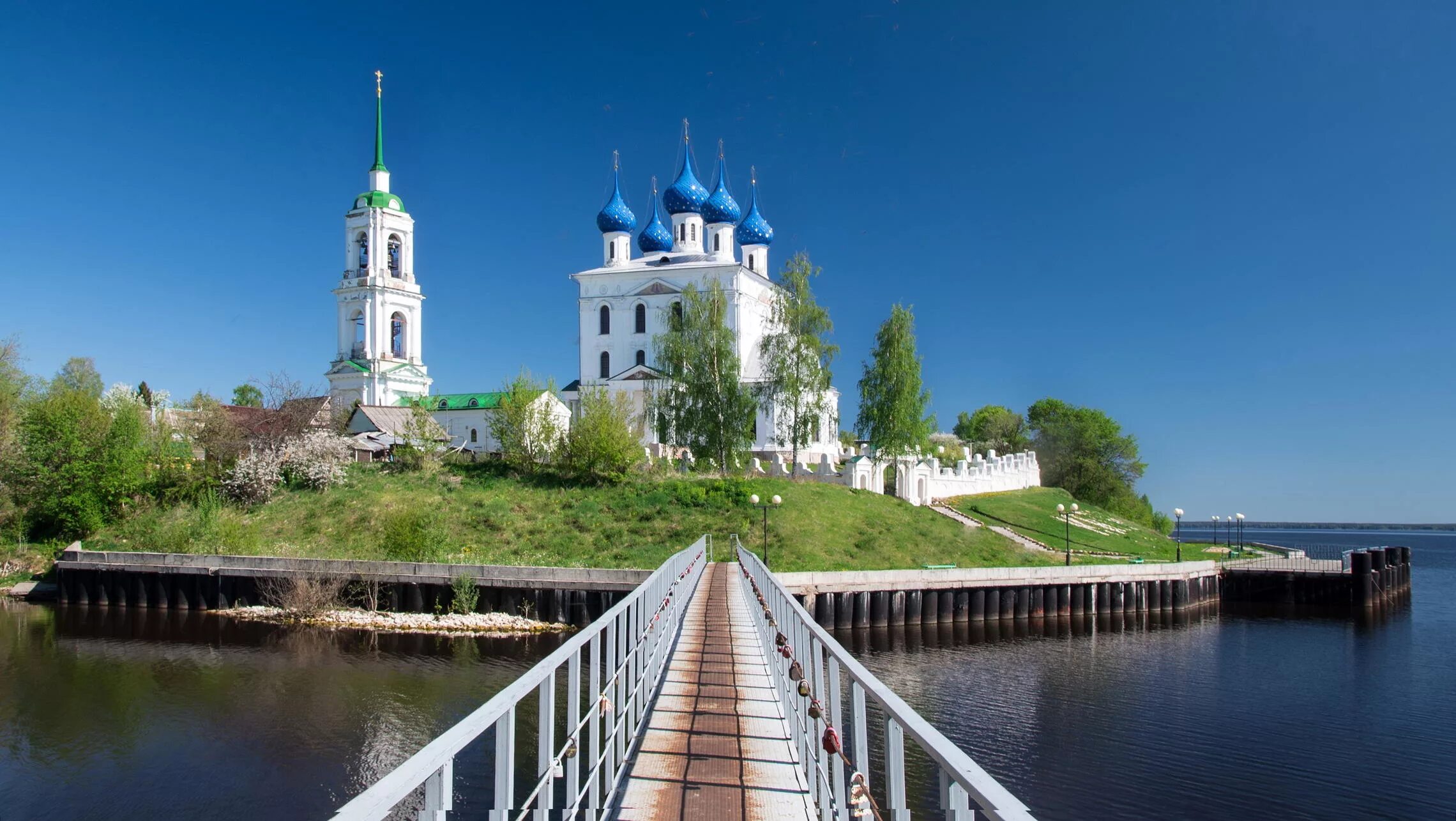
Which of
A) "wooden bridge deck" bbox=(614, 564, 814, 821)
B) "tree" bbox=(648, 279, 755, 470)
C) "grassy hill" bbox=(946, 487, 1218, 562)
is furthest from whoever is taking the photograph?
"grassy hill" bbox=(946, 487, 1218, 562)

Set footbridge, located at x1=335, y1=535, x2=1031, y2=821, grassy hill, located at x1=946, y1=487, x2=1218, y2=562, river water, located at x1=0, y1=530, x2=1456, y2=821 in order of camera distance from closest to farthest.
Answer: footbridge, located at x1=335, y1=535, x2=1031, y2=821, river water, located at x1=0, y1=530, x2=1456, y2=821, grassy hill, located at x1=946, y1=487, x2=1218, y2=562

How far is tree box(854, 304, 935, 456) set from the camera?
43.6m

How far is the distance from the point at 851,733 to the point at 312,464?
37013mm

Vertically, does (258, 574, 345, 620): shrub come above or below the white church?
below

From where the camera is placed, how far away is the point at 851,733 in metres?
7.54

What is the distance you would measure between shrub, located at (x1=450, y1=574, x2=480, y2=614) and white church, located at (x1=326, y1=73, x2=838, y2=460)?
2672cm

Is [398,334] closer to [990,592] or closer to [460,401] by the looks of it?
[460,401]

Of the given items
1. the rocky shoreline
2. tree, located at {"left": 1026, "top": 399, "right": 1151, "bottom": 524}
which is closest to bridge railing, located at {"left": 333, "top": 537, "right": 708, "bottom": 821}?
the rocky shoreline

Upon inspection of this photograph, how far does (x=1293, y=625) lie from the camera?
3178cm

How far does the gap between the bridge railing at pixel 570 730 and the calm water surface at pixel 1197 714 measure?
6154 millimetres

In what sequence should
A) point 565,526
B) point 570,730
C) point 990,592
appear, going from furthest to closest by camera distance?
point 565,526 < point 990,592 < point 570,730

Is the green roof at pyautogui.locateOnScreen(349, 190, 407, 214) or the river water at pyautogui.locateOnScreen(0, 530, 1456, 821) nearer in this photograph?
the river water at pyautogui.locateOnScreen(0, 530, 1456, 821)

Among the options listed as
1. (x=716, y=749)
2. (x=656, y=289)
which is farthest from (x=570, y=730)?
(x=656, y=289)

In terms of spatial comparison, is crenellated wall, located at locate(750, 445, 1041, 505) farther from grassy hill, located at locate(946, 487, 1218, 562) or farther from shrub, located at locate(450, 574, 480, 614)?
shrub, located at locate(450, 574, 480, 614)
